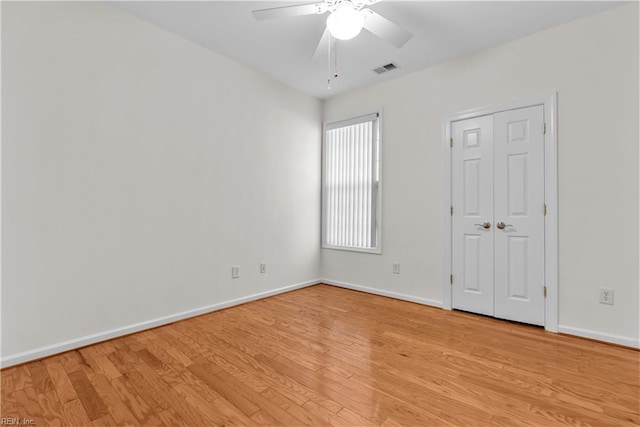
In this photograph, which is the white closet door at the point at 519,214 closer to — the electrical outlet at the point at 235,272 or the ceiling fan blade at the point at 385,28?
the ceiling fan blade at the point at 385,28

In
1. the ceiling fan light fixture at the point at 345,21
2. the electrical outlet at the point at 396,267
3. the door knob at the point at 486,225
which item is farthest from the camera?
the electrical outlet at the point at 396,267

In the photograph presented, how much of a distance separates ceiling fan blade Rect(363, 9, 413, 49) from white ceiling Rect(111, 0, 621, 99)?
309 mm

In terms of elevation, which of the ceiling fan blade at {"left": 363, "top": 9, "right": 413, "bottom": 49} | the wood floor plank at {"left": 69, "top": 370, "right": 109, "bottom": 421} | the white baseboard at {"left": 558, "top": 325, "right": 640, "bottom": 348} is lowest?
the wood floor plank at {"left": 69, "top": 370, "right": 109, "bottom": 421}

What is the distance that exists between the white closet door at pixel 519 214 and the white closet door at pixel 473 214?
0.24 feet

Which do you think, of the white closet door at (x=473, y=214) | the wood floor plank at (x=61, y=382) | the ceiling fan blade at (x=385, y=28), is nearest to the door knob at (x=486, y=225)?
the white closet door at (x=473, y=214)

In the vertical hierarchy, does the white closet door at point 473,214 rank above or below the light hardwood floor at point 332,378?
above

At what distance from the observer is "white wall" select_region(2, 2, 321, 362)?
6.81 feet

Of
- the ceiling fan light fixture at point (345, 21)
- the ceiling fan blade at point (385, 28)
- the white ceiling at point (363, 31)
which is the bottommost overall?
the ceiling fan light fixture at point (345, 21)

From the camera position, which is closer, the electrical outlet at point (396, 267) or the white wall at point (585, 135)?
the white wall at point (585, 135)

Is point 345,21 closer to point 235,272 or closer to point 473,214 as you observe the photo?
point 473,214

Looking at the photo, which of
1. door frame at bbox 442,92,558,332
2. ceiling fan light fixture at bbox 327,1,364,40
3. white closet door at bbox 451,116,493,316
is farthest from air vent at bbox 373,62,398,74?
ceiling fan light fixture at bbox 327,1,364,40

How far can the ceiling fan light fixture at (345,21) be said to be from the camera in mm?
1929

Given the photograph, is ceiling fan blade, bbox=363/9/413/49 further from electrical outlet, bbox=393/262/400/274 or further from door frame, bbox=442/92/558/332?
electrical outlet, bbox=393/262/400/274

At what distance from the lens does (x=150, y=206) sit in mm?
2715
